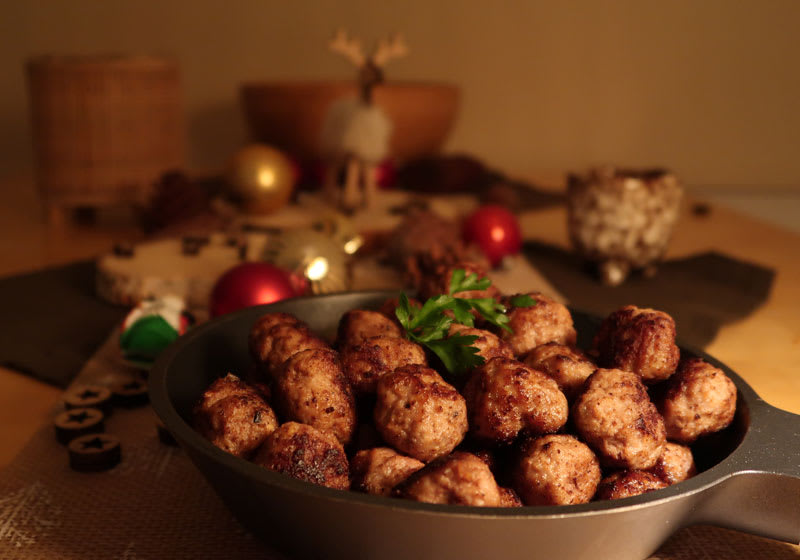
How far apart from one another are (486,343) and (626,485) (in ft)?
0.67

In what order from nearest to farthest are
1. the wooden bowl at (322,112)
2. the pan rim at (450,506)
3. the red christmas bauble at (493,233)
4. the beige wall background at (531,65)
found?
1. the pan rim at (450,506)
2. the red christmas bauble at (493,233)
3. the wooden bowl at (322,112)
4. the beige wall background at (531,65)

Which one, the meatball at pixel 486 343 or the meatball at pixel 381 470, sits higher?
the meatball at pixel 486 343

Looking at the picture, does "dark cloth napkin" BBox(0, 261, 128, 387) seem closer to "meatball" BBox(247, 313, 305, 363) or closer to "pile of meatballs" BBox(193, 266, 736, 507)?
"meatball" BBox(247, 313, 305, 363)

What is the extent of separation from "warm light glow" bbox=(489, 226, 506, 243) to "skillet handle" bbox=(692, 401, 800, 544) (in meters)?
1.10

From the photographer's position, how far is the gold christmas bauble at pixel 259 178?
79.1 inches

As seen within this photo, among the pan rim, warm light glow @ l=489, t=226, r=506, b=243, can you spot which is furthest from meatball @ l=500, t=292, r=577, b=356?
warm light glow @ l=489, t=226, r=506, b=243

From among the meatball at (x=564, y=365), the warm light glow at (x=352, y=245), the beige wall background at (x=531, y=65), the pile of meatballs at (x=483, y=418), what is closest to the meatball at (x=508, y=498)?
the pile of meatballs at (x=483, y=418)

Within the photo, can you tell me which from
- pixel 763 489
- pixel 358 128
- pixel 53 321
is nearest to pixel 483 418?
pixel 763 489

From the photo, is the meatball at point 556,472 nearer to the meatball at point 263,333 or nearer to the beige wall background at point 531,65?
the meatball at point 263,333

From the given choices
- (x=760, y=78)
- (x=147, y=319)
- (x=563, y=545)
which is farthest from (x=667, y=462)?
(x=760, y=78)

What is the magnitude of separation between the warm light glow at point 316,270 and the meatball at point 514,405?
2.23 ft

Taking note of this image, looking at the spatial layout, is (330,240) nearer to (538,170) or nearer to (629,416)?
(629,416)

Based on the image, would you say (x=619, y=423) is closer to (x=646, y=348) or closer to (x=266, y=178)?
(x=646, y=348)

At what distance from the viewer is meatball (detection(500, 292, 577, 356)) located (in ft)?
2.92
